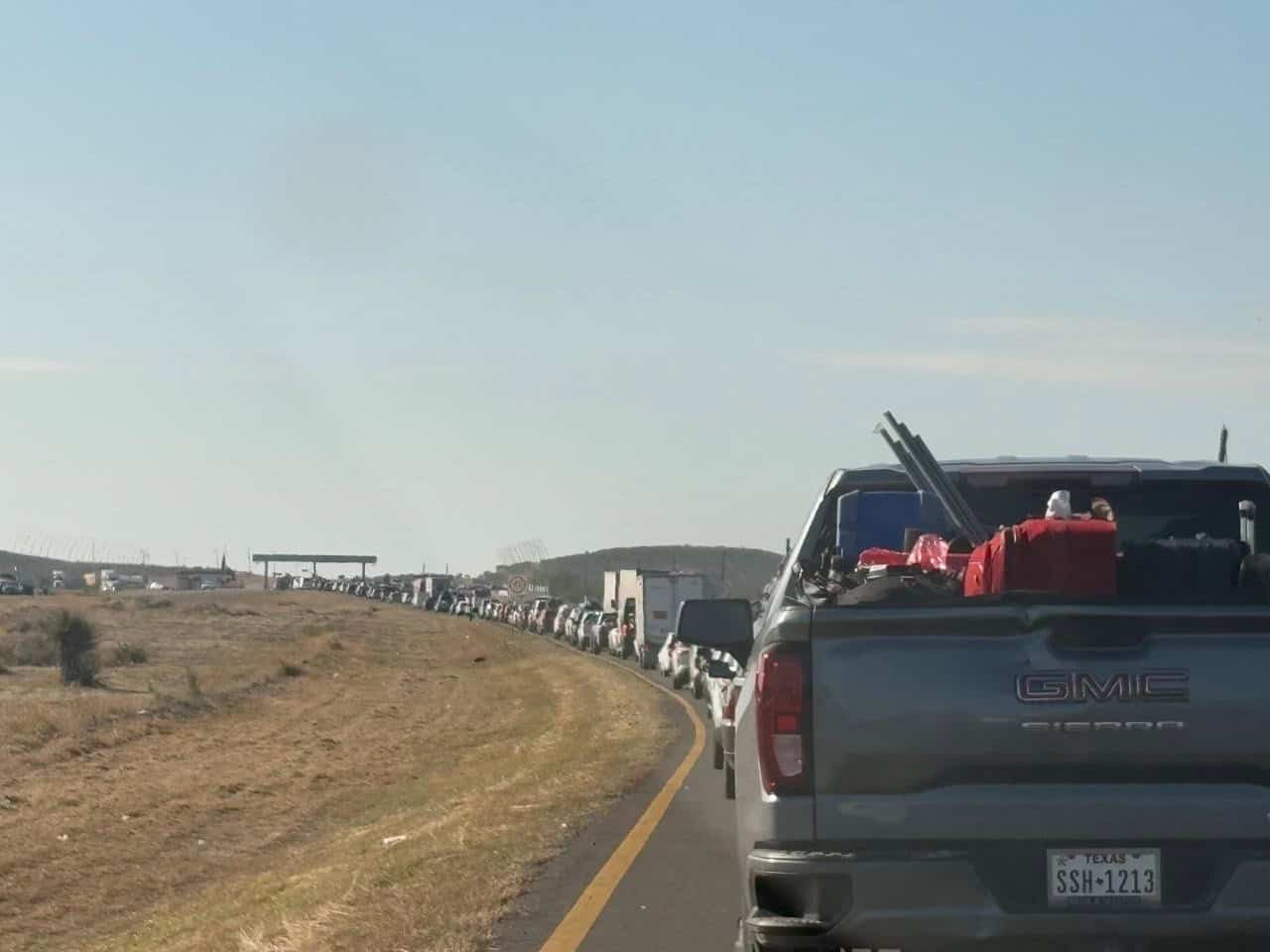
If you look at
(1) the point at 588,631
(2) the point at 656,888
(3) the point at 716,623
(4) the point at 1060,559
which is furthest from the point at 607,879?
(1) the point at 588,631

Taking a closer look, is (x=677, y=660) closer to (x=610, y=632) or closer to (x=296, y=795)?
(x=296, y=795)

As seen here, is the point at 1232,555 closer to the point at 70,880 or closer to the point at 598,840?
the point at 598,840

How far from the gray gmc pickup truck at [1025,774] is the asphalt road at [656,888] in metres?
4.49

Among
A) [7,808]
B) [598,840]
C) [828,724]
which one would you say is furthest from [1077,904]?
[7,808]

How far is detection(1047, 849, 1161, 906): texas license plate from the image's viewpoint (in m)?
6.48

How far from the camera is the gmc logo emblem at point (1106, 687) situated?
6461 millimetres

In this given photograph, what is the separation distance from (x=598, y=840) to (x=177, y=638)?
77.3 metres

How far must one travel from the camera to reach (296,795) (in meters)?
29.0

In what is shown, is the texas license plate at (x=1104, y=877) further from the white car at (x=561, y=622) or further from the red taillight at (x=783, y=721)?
the white car at (x=561, y=622)

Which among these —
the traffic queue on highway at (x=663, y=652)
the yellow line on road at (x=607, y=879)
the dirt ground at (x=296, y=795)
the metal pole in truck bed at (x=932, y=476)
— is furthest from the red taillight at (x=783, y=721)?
the dirt ground at (x=296, y=795)

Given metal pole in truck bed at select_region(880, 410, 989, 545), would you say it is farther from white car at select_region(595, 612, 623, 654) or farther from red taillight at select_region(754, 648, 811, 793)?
white car at select_region(595, 612, 623, 654)

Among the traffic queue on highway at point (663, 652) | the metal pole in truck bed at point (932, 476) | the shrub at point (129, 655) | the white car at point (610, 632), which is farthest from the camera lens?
the white car at point (610, 632)

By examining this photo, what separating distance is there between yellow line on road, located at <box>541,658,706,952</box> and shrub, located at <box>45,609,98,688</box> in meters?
35.9

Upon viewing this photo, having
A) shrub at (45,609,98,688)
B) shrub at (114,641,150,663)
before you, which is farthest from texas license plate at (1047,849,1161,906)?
shrub at (114,641,150,663)
